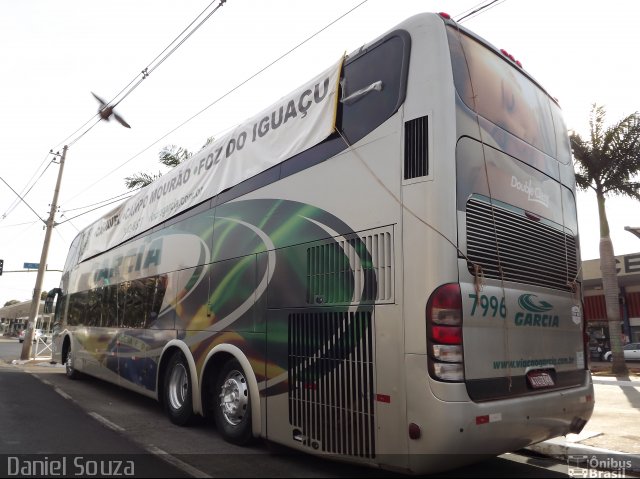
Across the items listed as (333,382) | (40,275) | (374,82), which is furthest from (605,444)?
(40,275)

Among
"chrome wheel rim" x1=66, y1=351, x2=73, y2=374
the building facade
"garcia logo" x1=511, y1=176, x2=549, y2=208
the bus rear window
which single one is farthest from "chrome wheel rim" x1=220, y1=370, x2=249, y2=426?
the building facade

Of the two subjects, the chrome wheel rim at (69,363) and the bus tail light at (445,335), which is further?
the chrome wheel rim at (69,363)

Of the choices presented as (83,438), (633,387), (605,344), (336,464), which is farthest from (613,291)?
(83,438)

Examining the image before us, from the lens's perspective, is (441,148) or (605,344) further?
(605,344)

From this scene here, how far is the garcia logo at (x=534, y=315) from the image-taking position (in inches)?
180

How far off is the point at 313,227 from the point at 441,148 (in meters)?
1.62

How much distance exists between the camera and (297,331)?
5.11 meters

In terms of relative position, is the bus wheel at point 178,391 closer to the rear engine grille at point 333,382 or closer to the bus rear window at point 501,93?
the rear engine grille at point 333,382

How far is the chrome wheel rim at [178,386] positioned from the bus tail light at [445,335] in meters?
4.40

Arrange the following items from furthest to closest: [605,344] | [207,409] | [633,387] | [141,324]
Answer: [605,344] < [633,387] < [141,324] < [207,409]

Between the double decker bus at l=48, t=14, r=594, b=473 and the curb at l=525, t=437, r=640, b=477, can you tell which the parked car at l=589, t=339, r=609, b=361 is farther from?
the double decker bus at l=48, t=14, r=594, b=473

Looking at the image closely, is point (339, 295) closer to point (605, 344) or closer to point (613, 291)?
point (613, 291)

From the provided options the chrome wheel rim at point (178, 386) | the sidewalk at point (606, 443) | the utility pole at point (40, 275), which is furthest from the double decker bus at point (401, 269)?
the utility pole at point (40, 275)

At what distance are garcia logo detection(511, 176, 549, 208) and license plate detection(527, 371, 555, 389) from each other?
1.77m
